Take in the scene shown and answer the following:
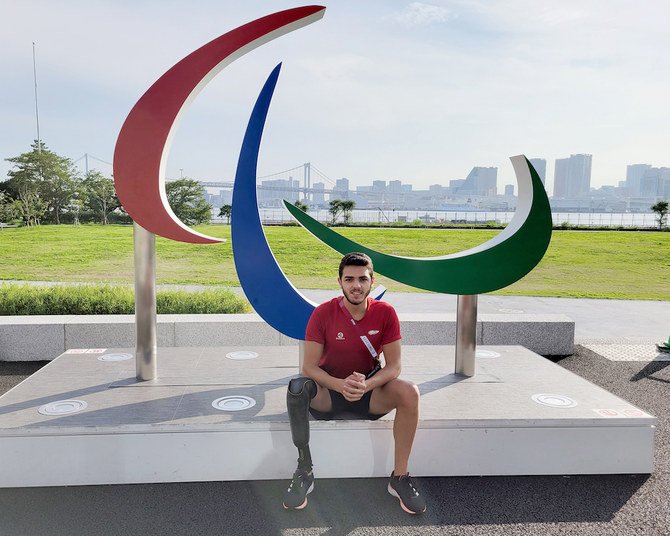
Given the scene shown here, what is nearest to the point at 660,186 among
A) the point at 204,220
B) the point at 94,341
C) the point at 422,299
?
the point at 204,220

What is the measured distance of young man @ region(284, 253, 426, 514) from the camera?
343 cm

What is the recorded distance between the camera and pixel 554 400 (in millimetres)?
4312

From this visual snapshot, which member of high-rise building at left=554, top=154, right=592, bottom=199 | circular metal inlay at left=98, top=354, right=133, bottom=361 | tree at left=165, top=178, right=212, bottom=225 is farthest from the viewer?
high-rise building at left=554, top=154, right=592, bottom=199

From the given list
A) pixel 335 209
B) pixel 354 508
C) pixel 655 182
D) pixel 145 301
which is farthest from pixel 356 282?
pixel 655 182

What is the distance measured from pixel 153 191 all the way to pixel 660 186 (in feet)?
286

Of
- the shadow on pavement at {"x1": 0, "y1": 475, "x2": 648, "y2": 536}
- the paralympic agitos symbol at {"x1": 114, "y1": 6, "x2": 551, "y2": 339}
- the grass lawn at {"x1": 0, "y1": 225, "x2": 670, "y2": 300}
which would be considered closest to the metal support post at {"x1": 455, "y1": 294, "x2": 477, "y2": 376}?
the paralympic agitos symbol at {"x1": 114, "y1": 6, "x2": 551, "y2": 339}

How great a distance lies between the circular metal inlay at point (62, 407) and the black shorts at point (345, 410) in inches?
63.9

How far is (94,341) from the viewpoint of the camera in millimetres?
6625

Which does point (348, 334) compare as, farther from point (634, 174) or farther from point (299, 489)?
point (634, 174)

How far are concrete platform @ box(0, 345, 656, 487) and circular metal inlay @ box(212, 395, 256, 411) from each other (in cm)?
2

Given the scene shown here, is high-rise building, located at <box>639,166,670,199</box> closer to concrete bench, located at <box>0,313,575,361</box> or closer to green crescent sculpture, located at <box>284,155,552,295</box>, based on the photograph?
concrete bench, located at <box>0,313,575,361</box>

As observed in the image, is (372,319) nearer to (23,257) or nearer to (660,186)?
(23,257)

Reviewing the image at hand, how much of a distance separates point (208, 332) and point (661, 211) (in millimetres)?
27433

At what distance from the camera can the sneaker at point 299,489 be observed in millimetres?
3410
